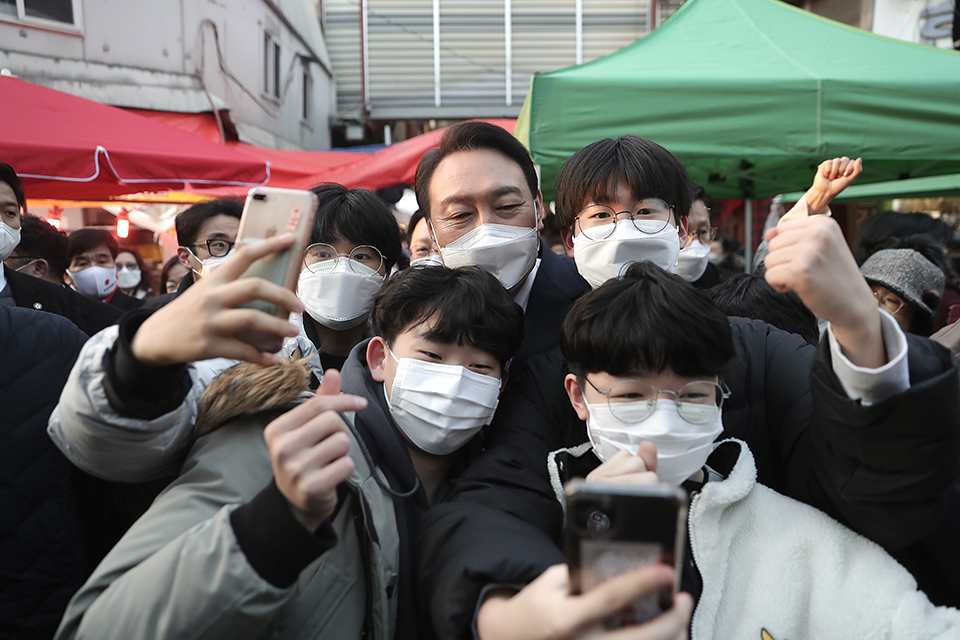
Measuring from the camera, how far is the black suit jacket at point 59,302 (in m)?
3.22

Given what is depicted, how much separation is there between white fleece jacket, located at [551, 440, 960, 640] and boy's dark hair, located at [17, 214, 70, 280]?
13.9 ft

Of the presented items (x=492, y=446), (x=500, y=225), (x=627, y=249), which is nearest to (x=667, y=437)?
(x=492, y=446)

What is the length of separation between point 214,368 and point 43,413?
2.08ft

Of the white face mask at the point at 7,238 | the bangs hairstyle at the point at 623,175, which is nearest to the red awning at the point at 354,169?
the white face mask at the point at 7,238

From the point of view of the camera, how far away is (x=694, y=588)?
1.37 m

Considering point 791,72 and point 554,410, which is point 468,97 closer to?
point 791,72

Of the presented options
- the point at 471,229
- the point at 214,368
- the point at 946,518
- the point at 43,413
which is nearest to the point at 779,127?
the point at 471,229

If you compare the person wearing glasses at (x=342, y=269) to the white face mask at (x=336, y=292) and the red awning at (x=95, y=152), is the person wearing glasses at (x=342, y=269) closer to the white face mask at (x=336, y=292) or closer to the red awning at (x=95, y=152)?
the white face mask at (x=336, y=292)

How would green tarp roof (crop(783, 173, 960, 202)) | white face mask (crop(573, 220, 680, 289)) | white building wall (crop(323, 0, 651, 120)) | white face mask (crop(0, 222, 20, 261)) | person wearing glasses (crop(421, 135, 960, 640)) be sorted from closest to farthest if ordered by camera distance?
person wearing glasses (crop(421, 135, 960, 640)), white face mask (crop(573, 220, 680, 289)), white face mask (crop(0, 222, 20, 261)), green tarp roof (crop(783, 173, 960, 202)), white building wall (crop(323, 0, 651, 120))

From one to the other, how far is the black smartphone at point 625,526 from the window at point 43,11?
28.1 feet

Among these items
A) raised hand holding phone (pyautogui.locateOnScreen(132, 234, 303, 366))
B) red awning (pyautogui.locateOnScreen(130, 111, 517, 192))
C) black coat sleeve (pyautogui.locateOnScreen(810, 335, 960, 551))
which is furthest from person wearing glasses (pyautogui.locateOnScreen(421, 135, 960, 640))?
red awning (pyautogui.locateOnScreen(130, 111, 517, 192))

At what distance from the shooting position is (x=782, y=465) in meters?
1.60

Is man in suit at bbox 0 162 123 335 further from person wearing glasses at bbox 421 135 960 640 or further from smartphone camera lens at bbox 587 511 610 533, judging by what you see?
smartphone camera lens at bbox 587 511 610 533

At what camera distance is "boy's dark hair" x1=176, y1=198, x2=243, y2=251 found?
148 inches
